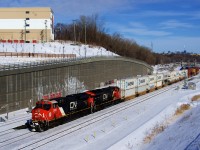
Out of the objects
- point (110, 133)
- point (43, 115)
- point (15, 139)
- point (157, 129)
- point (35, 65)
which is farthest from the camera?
point (35, 65)

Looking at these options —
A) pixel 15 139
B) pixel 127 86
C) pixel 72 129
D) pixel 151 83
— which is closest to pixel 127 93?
pixel 127 86

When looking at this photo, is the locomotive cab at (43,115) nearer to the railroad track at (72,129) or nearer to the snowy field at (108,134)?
the snowy field at (108,134)

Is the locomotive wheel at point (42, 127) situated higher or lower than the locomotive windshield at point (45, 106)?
lower

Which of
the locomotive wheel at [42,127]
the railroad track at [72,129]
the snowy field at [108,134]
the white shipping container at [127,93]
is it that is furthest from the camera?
the white shipping container at [127,93]

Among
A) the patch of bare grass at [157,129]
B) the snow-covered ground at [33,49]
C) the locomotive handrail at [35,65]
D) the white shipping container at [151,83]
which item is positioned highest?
the snow-covered ground at [33,49]

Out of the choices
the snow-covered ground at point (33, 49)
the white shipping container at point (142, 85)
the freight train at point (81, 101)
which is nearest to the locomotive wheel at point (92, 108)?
the freight train at point (81, 101)

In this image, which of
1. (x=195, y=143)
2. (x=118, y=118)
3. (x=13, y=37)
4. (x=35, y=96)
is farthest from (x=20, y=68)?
(x=13, y=37)

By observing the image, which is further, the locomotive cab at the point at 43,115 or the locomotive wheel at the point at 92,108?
the locomotive wheel at the point at 92,108

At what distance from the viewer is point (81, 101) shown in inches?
1361

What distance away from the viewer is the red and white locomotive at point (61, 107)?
27.8 meters

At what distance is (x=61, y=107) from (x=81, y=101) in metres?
4.69

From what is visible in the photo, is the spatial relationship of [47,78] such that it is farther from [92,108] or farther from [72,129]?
[72,129]

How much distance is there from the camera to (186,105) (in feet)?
145

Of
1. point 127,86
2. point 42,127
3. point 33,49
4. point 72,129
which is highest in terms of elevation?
point 33,49
